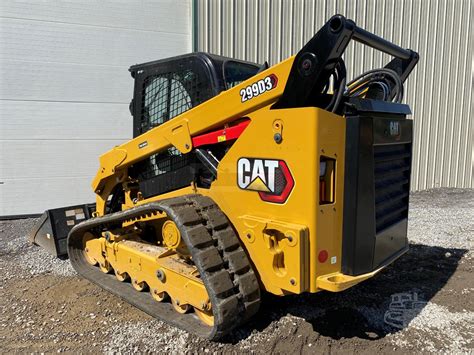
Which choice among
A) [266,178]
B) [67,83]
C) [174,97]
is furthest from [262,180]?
[67,83]

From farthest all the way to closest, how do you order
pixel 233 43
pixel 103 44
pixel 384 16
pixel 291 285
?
pixel 384 16, pixel 233 43, pixel 103 44, pixel 291 285

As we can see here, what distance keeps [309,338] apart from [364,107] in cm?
175

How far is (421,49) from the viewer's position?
31.6ft

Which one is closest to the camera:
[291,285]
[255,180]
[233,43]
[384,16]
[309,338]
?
[291,285]

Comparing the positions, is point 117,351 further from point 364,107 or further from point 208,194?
point 364,107

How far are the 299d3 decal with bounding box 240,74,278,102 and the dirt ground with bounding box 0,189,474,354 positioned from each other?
179 centimetres

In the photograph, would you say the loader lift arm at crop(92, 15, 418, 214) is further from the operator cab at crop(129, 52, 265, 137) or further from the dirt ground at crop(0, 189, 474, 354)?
the dirt ground at crop(0, 189, 474, 354)

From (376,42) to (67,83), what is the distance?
6093mm

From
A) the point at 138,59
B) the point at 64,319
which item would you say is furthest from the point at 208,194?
the point at 138,59

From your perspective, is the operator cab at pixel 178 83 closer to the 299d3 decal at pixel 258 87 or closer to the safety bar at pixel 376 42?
the 299d3 decal at pixel 258 87

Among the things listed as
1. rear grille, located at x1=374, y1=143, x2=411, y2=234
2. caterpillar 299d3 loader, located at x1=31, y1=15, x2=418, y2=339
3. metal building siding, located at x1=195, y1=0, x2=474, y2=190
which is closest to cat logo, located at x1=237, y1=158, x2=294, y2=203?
caterpillar 299d3 loader, located at x1=31, y1=15, x2=418, y2=339

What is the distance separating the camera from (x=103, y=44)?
7.61 metres

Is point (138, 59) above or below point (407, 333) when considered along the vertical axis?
above

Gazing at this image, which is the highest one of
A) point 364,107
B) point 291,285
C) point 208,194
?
point 364,107
